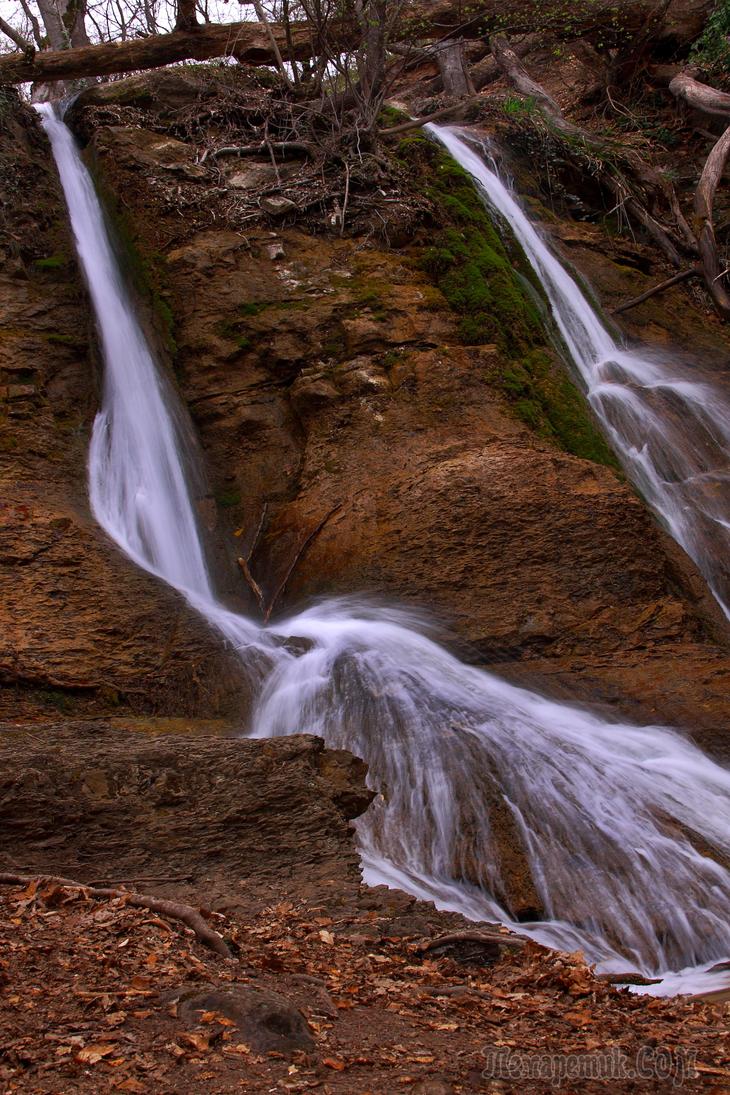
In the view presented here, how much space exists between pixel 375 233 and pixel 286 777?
824 cm

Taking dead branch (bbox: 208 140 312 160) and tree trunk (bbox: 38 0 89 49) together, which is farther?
tree trunk (bbox: 38 0 89 49)

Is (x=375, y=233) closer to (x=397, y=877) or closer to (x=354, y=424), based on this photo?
(x=354, y=424)

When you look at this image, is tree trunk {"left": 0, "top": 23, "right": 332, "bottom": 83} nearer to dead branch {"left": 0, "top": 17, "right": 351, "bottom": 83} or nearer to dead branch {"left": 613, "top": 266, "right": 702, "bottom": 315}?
dead branch {"left": 0, "top": 17, "right": 351, "bottom": 83}

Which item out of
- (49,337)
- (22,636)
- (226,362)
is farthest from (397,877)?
(49,337)

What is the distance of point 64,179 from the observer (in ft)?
39.4

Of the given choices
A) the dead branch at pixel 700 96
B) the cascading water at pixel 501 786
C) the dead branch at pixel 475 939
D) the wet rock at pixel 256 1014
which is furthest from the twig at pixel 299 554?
the dead branch at pixel 700 96

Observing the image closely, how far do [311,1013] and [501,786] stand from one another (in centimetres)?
308

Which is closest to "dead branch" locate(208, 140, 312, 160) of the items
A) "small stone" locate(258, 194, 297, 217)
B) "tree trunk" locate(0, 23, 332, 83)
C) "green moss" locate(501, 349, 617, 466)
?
"small stone" locate(258, 194, 297, 217)

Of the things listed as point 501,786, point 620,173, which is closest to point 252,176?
point 620,173

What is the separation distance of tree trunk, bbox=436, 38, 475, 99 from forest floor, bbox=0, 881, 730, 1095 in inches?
735

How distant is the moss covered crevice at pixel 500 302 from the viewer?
10.4 metres

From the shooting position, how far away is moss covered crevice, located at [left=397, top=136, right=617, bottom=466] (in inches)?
411

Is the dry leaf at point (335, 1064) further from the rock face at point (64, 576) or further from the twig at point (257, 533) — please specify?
the twig at point (257, 533)

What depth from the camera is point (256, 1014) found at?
122 inches
